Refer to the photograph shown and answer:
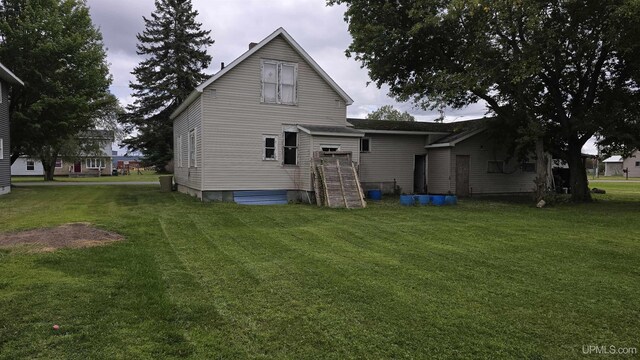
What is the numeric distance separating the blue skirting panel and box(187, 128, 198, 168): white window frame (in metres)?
2.47

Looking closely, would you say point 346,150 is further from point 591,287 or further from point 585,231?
point 591,287

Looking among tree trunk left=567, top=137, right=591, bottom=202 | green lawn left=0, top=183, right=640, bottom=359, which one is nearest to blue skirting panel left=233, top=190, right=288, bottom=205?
green lawn left=0, top=183, right=640, bottom=359

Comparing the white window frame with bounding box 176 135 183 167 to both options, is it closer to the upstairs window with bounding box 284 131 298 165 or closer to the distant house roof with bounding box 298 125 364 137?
the upstairs window with bounding box 284 131 298 165

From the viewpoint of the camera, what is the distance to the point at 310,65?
17984 mm

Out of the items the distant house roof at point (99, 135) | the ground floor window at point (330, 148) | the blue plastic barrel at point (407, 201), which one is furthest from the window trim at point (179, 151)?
the distant house roof at point (99, 135)

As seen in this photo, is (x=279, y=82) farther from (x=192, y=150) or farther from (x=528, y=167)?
(x=528, y=167)

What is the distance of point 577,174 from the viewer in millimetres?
19703

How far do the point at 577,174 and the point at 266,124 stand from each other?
1450cm

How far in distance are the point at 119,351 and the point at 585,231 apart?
1096 cm

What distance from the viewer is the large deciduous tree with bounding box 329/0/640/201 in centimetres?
1573

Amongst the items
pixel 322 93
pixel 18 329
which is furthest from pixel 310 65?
pixel 18 329

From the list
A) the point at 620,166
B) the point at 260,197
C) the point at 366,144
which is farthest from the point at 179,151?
the point at 620,166

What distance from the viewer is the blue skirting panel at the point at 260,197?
16891mm

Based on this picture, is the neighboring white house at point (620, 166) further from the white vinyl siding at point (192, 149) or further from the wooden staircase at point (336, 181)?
the white vinyl siding at point (192, 149)
